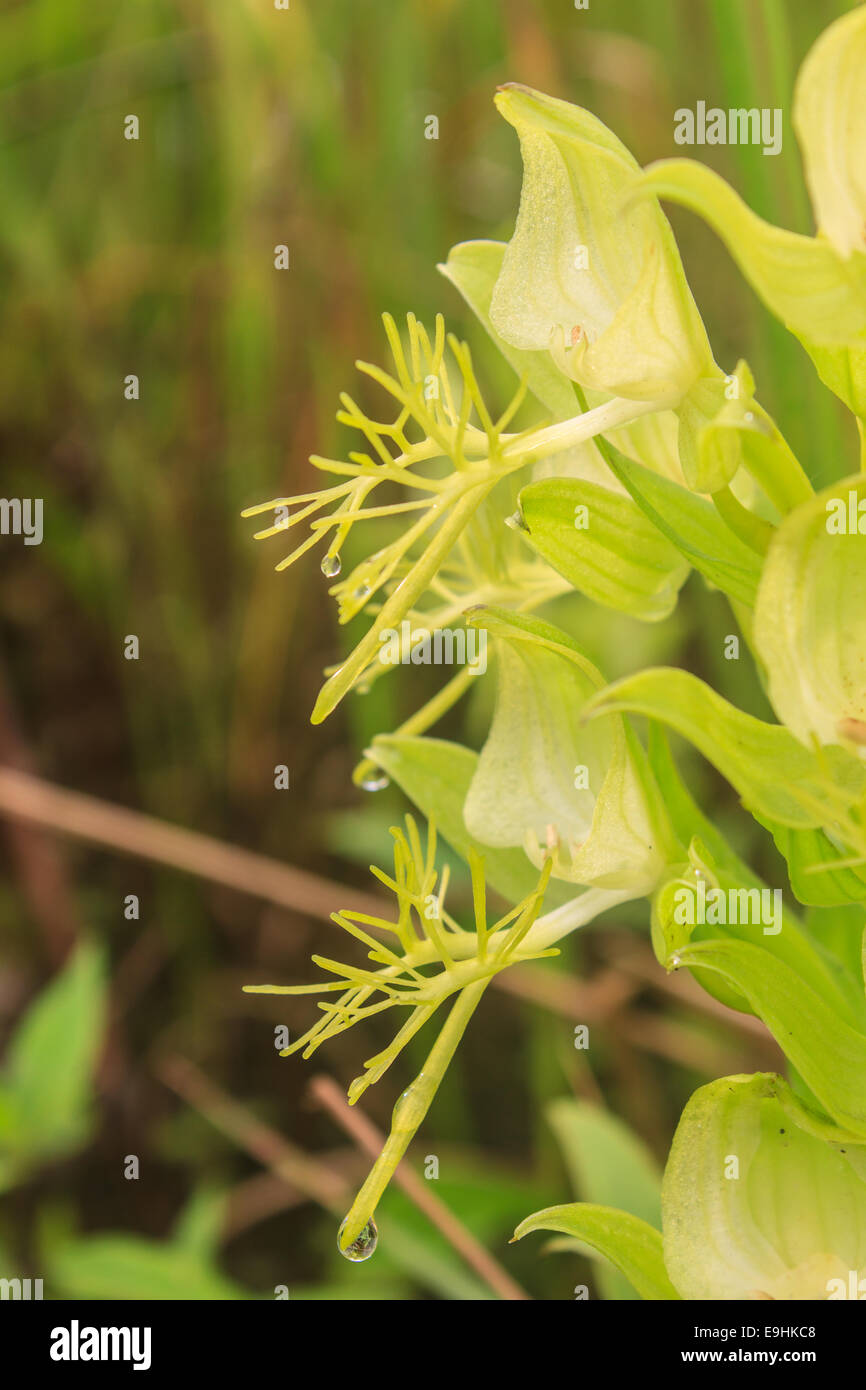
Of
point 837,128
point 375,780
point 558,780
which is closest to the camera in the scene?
point 837,128

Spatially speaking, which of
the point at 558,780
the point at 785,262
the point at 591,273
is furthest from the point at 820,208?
the point at 558,780

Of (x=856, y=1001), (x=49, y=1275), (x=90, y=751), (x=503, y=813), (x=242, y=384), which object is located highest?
(x=242, y=384)

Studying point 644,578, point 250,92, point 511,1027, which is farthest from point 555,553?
point 250,92

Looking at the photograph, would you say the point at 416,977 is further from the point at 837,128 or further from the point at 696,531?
the point at 837,128

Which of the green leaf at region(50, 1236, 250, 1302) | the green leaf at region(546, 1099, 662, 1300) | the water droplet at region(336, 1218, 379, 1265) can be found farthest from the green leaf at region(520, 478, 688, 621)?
the green leaf at region(50, 1236, 250, 1302)

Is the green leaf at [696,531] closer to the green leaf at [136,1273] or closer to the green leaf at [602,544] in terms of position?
the green leaf at [602,544]

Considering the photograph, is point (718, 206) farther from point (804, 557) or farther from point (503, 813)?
point (503, 813)

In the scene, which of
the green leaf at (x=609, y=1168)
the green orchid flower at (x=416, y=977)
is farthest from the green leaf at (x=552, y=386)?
the green leaf at (x=609, y=1168)
